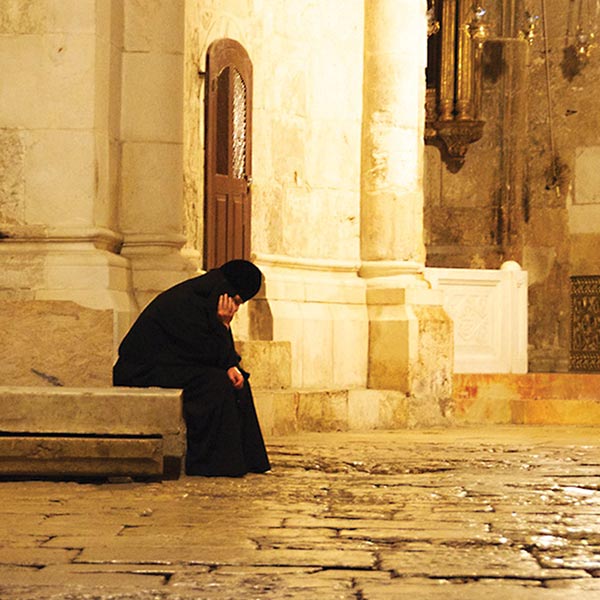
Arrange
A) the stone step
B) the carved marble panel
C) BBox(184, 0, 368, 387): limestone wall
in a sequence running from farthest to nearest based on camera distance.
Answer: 1. the carved marble panel
2. the stone step
3. BBox(184, 0, 368, 387): limestone wall

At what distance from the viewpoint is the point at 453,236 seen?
741 inches

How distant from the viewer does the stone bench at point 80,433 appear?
7.28m

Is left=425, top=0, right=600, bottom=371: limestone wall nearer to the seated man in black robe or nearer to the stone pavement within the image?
the stone pavement

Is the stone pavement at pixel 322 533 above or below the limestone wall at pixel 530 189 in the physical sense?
below

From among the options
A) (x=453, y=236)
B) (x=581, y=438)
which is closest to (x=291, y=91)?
(x=581, y=438)

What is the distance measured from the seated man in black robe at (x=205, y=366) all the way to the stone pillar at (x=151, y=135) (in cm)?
148

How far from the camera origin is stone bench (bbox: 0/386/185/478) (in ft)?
23.9

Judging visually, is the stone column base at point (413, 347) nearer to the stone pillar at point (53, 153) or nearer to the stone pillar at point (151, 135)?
the stone pillar at point (151, 135)

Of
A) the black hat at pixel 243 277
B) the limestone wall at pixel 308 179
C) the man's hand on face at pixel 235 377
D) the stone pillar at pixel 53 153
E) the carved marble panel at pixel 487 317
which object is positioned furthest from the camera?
the carved marble panel at pixel 487 317

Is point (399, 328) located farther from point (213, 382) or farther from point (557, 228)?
point (557, 228)

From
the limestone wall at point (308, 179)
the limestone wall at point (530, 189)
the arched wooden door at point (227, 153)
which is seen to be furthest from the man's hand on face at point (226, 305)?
the limestone wall at point (530, 189)

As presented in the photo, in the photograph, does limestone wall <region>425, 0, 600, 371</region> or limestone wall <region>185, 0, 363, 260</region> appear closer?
limestone wall <region>185, 0, 363, 260</region>

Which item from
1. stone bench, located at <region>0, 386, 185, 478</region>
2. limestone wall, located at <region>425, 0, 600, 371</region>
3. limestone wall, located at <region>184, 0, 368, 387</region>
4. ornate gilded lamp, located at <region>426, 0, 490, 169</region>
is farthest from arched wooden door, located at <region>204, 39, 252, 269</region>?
limestone wall, located at <region>425, 0, 600, 371</region>

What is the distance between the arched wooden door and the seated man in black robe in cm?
334
